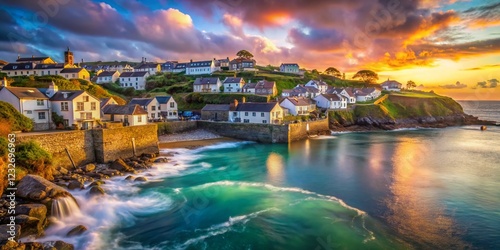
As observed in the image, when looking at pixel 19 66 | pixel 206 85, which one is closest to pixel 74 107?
pixel 206 85

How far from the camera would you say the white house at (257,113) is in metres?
41.0

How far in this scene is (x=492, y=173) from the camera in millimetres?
24859

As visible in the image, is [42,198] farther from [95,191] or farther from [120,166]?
[120,166]

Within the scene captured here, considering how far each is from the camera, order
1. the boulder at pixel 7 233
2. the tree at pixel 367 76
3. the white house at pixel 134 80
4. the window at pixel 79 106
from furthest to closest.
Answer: the tree at pixel 367 76
the white house at pixel 134 80
the window at pixel 79 106
the boulder at pixel 7 233

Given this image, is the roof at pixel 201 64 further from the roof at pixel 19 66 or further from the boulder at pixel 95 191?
the boulder at pixel 95 191

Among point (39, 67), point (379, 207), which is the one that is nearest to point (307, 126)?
point (379, 207)

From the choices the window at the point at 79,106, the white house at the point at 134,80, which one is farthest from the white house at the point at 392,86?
the window at the point at 79,106

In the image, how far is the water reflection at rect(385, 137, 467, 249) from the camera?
1308 centimetres

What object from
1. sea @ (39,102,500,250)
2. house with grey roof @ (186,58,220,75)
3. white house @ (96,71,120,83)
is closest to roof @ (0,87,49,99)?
sea @ (39,102,500,250)

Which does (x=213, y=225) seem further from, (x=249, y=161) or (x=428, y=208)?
(x=249, y=161)

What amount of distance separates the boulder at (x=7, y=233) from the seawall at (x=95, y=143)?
10487mm

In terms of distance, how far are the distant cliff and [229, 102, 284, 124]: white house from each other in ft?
52.5

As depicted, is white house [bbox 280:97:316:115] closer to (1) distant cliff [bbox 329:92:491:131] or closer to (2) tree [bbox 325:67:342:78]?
(1) distant cliff [bbox 329:92:491:131]

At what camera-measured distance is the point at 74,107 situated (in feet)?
88.9
